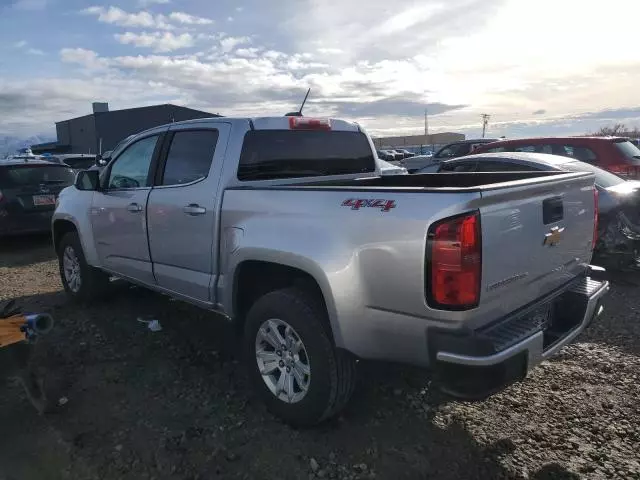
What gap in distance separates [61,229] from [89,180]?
4.48 feet

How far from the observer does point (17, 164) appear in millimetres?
8828

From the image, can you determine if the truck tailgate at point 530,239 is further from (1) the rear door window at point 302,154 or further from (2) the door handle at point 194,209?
(2) the door handle at point 194,209

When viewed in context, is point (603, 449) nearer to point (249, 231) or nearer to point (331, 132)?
point (249, 231)

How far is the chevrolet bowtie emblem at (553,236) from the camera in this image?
2779 mm

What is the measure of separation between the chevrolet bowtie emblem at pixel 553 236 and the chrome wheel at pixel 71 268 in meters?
4.72

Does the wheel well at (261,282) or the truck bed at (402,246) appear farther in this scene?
the wheel well at (261,282)

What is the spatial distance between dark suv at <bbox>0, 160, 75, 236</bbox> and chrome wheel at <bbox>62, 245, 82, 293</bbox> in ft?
11.5

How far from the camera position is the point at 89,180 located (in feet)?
16.1

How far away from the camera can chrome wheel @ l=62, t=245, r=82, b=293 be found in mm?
5598

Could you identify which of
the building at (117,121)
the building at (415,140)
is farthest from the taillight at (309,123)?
the building at (415,140)

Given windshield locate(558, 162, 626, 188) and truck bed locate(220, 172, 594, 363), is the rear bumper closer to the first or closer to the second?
truck bed locate(220, 172, 594, 363)

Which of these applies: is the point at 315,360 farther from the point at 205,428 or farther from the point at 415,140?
the point at 415,140

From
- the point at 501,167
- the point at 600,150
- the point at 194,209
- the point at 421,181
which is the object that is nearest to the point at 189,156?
the point at 194,209

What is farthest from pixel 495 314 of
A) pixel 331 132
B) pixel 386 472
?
pixel 331 132
